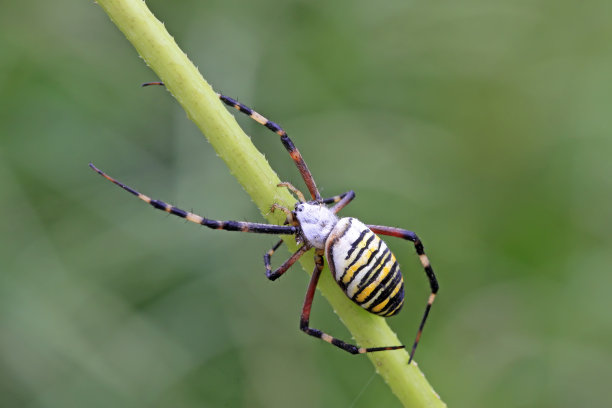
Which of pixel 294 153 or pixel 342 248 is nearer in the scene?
pixel 342 248

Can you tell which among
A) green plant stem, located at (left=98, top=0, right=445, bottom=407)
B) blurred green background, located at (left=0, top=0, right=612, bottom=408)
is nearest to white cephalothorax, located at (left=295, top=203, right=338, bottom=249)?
green plant stem, located at (left=98, top=0, right=445, bottom=407)

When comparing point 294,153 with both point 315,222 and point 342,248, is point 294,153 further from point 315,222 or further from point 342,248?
point 342,248

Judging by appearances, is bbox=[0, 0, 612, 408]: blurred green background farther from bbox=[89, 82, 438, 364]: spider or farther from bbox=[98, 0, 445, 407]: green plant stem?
bbox=[98, 0, 445, 407]: green plant stem

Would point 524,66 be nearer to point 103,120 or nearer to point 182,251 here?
point 182,251

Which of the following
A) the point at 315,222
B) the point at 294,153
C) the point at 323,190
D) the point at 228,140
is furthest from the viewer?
the point at 323,190

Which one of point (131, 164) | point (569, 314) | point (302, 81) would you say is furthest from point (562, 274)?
point (131, 164)

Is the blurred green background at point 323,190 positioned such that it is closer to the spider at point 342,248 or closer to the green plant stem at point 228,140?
the spider at point 342,248

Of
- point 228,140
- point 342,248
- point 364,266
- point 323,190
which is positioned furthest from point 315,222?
point 323,190
